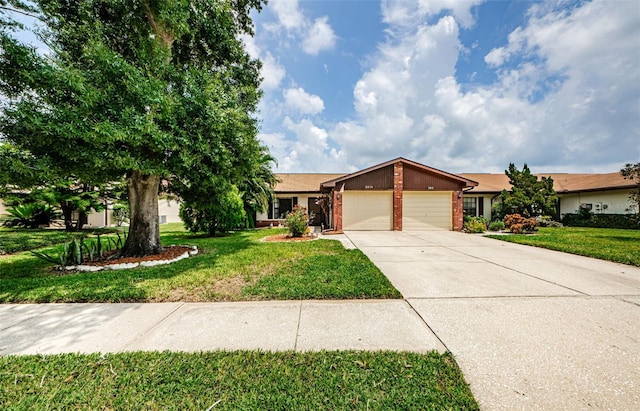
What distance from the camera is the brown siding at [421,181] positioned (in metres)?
14.3

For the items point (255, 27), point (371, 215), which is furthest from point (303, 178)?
point (255, 27)

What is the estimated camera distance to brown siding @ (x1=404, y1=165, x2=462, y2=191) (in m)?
14.3

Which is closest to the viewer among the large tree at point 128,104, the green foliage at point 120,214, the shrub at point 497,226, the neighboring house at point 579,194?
the large tree at point 128,104

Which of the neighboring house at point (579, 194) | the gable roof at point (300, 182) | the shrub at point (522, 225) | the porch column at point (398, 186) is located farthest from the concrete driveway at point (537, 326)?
the neighboring house at point (579, 194)

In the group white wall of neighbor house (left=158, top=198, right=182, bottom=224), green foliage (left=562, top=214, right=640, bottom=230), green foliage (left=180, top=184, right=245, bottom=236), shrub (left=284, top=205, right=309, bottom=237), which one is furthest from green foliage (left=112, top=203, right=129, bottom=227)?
green foliage (left=562, top=214, right=640, bottom=230)

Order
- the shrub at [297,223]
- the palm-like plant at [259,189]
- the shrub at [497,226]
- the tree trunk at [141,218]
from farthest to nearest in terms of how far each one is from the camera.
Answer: the palm-like plant at [259,189] → the shrub at [497,226] → the shrub at [297,223] → the tree trunk at [141,218]

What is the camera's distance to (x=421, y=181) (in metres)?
14.4

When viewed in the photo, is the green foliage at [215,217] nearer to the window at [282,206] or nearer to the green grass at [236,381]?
the window at [282,206]

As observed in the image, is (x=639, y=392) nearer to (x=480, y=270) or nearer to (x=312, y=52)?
(x=480, y=270)

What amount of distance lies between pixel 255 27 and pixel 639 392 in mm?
13408

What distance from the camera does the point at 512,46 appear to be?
1061 centimetres

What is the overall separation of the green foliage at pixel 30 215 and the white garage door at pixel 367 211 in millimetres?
17209

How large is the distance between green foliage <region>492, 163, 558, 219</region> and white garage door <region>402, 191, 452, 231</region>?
512 cm

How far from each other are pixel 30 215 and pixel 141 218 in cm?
1382
